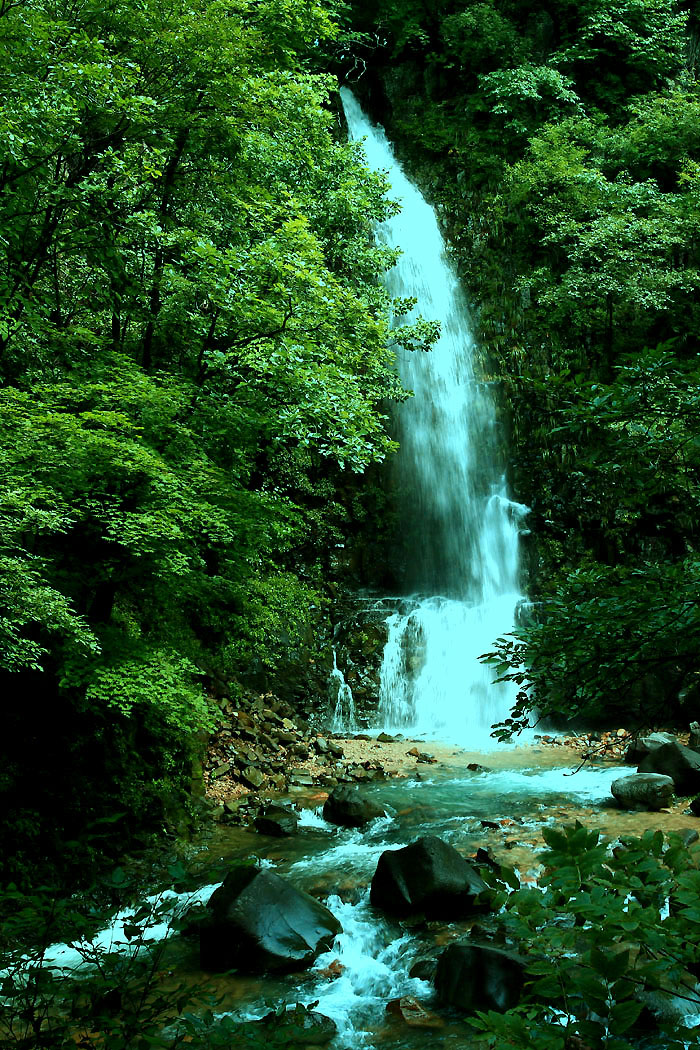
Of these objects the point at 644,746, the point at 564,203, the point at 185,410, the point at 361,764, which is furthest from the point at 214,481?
the point at 564,203

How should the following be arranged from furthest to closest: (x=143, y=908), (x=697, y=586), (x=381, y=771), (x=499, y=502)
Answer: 1. (x=499, y=502)
2. (x=381, y=771)
3. (x=697, y=586)
4. (x=143, y=908)

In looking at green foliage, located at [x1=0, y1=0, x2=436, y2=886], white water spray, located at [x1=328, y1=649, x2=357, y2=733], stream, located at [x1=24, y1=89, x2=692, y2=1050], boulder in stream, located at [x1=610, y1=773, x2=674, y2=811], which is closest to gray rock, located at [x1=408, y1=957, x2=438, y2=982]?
stream, located at [x1=24, y1=89, x2=692, y2=1050]

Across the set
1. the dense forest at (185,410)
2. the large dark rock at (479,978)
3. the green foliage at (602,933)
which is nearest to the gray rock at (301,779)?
the dense forest at (185,410)

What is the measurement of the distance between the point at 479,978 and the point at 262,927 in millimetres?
1652

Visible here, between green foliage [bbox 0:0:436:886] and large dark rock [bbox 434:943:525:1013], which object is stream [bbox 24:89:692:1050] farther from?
green foliage [bbox 0:0:436:886]

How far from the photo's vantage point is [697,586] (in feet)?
10.2

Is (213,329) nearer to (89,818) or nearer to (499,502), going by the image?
(89,818)

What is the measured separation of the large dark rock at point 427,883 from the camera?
230 inches

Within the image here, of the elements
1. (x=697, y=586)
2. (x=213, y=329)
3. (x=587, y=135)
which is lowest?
(x=697, y=586)

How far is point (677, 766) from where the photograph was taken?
8.72 metres

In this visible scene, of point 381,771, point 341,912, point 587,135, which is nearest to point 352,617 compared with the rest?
point 381,771

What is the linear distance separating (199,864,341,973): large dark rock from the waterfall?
304 inches

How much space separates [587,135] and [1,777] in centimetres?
2213

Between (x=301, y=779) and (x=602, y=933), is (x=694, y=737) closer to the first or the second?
(x=301, y=779)
